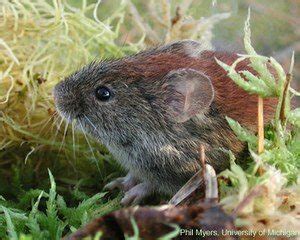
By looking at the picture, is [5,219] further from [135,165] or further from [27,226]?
[135,165]

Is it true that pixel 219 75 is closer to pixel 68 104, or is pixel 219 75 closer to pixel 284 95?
pixel 284 95

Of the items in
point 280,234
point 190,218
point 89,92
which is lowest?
point 280,234

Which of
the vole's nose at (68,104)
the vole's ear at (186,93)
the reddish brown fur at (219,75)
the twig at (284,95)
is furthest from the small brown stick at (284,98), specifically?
the vole's nose at (68,104)

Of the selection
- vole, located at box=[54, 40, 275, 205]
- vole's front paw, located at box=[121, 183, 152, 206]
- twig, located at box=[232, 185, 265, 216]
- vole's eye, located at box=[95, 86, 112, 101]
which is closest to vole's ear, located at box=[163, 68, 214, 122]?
vole, located at box=[54, 40, 275, 205]

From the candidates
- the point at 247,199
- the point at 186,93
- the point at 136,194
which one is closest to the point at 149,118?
the point at 186,93

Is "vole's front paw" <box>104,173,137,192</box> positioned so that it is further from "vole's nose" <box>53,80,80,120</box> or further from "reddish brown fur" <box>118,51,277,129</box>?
"reddish brown fur" <box>118,51,277,129</box>

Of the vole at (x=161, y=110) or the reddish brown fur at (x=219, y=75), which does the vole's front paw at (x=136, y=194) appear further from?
the reddish brown fur at (x=219, y=75)

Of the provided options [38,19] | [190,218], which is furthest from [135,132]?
[38,19]
